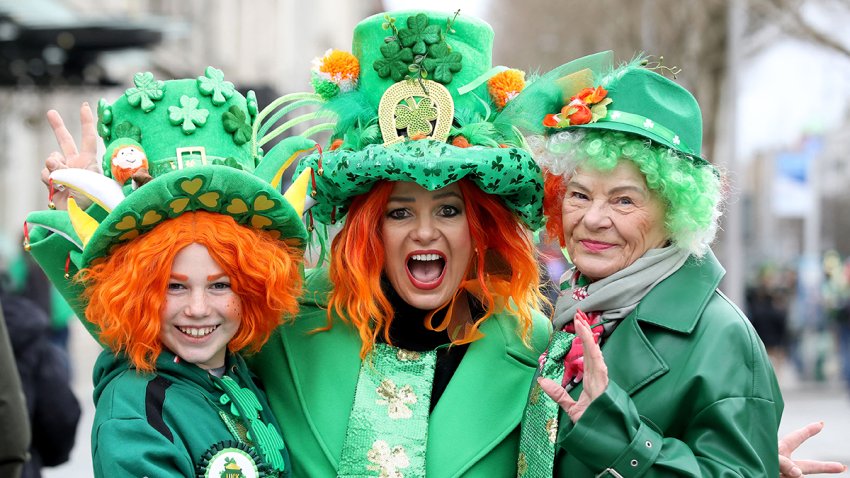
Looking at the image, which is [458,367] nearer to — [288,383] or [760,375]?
[288,383]

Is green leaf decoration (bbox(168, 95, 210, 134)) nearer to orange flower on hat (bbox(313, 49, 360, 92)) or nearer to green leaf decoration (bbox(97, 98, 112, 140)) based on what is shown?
green leaf decoration (bbox(97, 98, 112, 140))

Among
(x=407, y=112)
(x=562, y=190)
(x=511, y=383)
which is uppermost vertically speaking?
(x=407, y=112)

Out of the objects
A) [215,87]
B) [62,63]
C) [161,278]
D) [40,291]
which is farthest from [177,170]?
[62,63]

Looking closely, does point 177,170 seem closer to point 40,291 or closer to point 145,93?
point 145,93

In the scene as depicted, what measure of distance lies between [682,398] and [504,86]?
4.04 ft

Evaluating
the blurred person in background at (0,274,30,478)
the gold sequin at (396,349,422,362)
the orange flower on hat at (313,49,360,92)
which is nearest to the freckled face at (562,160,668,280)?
the gold sequin at (396,349,422,362)

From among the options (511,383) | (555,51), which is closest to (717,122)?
(555,51)

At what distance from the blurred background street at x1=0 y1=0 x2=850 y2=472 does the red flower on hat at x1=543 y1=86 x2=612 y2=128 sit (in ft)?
0.73

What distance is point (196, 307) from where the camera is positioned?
3.03 metres

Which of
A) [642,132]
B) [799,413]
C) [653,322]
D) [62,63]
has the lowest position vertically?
[799,413]

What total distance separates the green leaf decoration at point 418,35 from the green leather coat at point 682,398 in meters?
1.09

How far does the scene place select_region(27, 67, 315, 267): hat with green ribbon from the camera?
2.99 metres

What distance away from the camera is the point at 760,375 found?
2861mm

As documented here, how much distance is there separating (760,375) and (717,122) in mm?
20617
